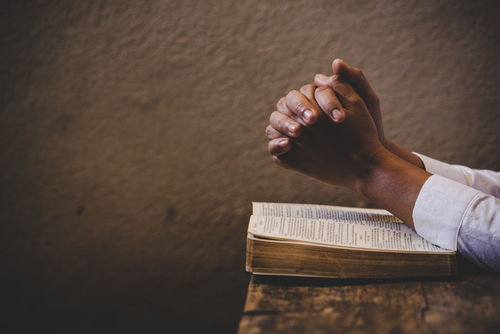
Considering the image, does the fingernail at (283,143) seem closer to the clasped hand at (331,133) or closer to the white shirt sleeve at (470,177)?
the clasped hand at (331,133)

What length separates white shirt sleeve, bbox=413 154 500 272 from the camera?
1.11ft

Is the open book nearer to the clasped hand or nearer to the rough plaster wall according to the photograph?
the clasped hand

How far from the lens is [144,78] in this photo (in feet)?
2.24

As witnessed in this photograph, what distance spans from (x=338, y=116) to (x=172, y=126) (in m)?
0.45

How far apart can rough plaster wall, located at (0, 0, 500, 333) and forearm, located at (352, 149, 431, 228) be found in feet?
0.96

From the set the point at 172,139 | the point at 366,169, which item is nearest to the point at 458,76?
the point at 366,169

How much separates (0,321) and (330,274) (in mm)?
897

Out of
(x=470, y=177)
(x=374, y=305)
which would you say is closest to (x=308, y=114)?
(x=374, y=305)

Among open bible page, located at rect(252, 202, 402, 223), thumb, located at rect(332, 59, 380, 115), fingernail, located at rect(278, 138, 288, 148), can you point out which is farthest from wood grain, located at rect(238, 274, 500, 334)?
thumb, located at rect(332, 59, 380, 115)

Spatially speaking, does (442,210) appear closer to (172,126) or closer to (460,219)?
(460,219)

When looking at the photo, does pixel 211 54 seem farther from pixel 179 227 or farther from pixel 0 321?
pixel 0 321

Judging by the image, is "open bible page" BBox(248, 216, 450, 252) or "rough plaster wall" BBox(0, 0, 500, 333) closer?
"open bible page" BBox(248, 216, 450, 252)

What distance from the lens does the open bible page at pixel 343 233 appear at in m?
0.35

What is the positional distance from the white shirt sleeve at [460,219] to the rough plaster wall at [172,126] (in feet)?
1.13
